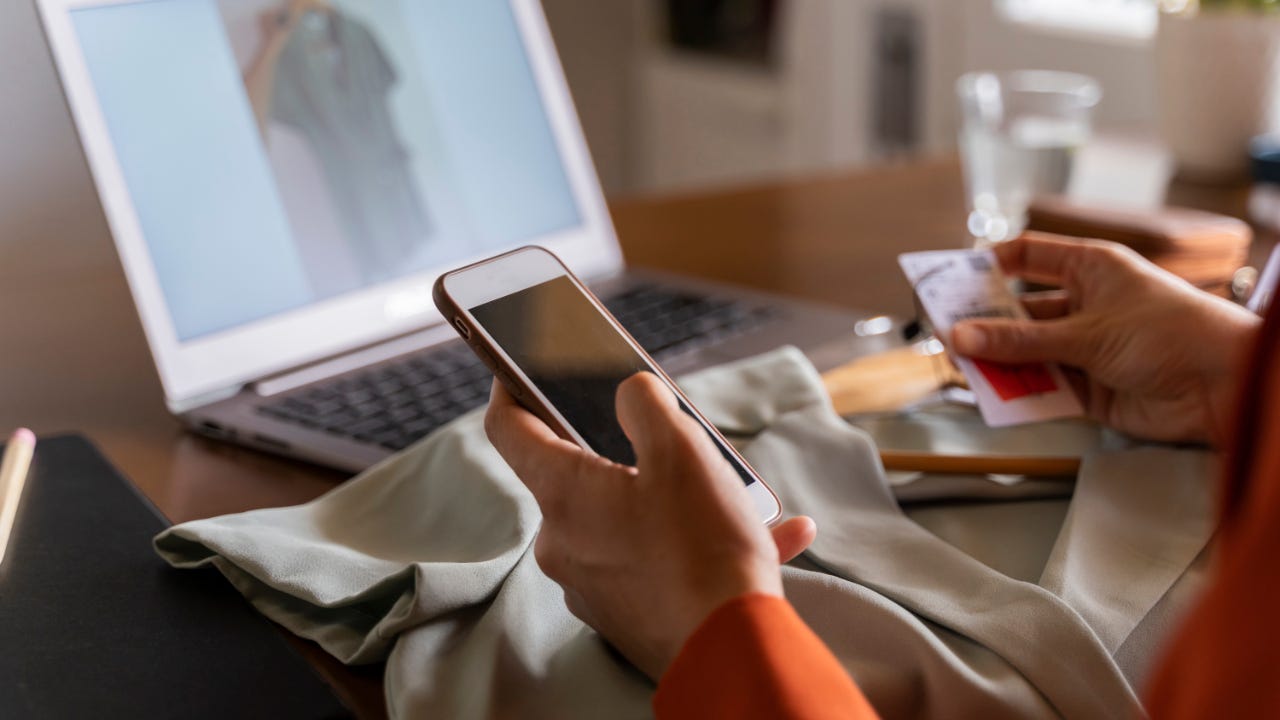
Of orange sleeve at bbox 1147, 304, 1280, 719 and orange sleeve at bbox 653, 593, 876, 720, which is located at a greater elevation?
orange sleeve at bbox 1147, 304, 1280, 719

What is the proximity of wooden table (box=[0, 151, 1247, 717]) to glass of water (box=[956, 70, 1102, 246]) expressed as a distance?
0.18 feet

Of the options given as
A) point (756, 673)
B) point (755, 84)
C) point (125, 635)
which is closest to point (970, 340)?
point (756, 673)

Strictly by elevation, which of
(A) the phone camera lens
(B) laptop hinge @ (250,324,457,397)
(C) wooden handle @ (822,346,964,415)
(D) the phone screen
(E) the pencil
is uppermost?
(A) the phone camera lens

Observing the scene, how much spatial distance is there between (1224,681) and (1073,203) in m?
0.83

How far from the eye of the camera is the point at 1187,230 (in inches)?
38.7

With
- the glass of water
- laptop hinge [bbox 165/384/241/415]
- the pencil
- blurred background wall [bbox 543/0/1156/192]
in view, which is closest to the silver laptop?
laptop hinge [bbox 165/384/241/415]

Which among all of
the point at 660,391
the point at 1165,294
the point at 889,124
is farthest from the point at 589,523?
the point at 889,124

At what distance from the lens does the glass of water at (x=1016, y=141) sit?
1.22 m

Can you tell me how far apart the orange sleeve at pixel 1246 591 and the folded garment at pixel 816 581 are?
0.51 ft

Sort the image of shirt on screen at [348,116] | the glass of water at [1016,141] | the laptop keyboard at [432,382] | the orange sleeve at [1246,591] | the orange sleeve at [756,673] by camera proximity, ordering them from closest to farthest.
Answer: the orange sleeve at [1246,591]
the orange sleeve at [756,673]
the laptop keyboard at [432,382]
the image of shirt on screen at [348,116]
the glass of water at [1016,141]

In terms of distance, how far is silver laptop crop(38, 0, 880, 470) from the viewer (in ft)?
2.59

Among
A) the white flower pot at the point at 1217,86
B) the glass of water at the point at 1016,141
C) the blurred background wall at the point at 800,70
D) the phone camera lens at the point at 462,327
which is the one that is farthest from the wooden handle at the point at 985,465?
the blurred background wall at the point at 800,70

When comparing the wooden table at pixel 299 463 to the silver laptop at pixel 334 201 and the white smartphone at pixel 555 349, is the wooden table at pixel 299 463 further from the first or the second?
the white smartphone at pixel 555 349

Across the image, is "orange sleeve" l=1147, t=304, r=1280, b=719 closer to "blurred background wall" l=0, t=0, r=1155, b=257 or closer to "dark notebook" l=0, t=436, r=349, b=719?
"dark notebook" l=0, t=436, r=349, b=719
